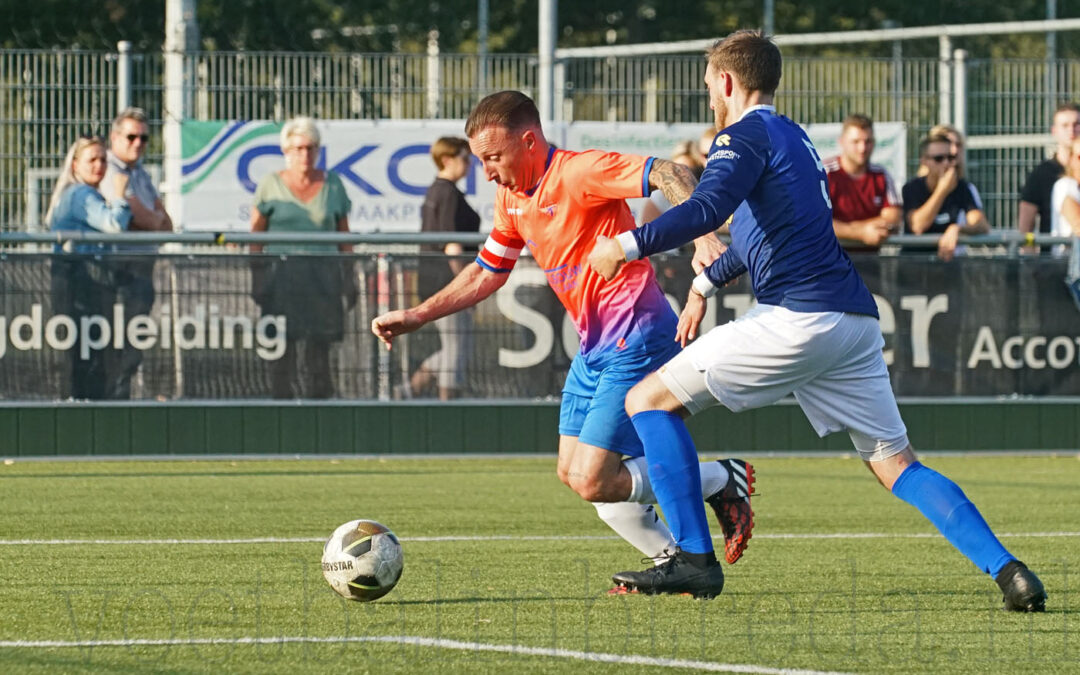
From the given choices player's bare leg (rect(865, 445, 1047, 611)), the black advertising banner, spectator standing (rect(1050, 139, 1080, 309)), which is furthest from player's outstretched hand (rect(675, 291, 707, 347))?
spectator standing (rect(1050, 139, 1080, 309))

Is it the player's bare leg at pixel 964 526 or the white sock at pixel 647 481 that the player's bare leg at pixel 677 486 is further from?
the player's bare leg at pixel 964 526

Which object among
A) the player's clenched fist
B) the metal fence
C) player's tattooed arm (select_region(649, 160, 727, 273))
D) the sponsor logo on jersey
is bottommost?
the player's clenched fist

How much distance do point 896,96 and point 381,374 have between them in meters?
7.25

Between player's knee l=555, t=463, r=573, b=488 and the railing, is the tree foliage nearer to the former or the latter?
the railing

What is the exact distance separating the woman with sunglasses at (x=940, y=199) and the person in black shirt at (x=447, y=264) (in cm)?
310

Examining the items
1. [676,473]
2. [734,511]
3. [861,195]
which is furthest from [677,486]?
[861,195]

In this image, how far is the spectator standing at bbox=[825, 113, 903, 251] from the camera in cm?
1269

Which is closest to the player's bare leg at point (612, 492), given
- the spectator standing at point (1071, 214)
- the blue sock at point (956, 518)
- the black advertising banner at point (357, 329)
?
the blue sock at point (956, 518)

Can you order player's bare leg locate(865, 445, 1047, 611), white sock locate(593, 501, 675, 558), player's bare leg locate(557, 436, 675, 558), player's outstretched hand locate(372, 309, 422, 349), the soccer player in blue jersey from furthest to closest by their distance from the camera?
player's outstretched hand locate(372, 309, 422, 349) → white sock locate(593, 501, 675, 558) → player's bare leg locate(557, 436, 675, 558) → the soccer player in blue jersey → player's bare leg locate(865, 445, 1047, 611)

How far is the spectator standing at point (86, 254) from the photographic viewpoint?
1228 centimetres

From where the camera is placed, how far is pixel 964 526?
6.32m

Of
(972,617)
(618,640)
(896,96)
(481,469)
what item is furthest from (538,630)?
(896,96)

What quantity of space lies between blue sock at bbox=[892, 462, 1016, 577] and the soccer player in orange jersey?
90cm

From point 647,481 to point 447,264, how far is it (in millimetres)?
5624
